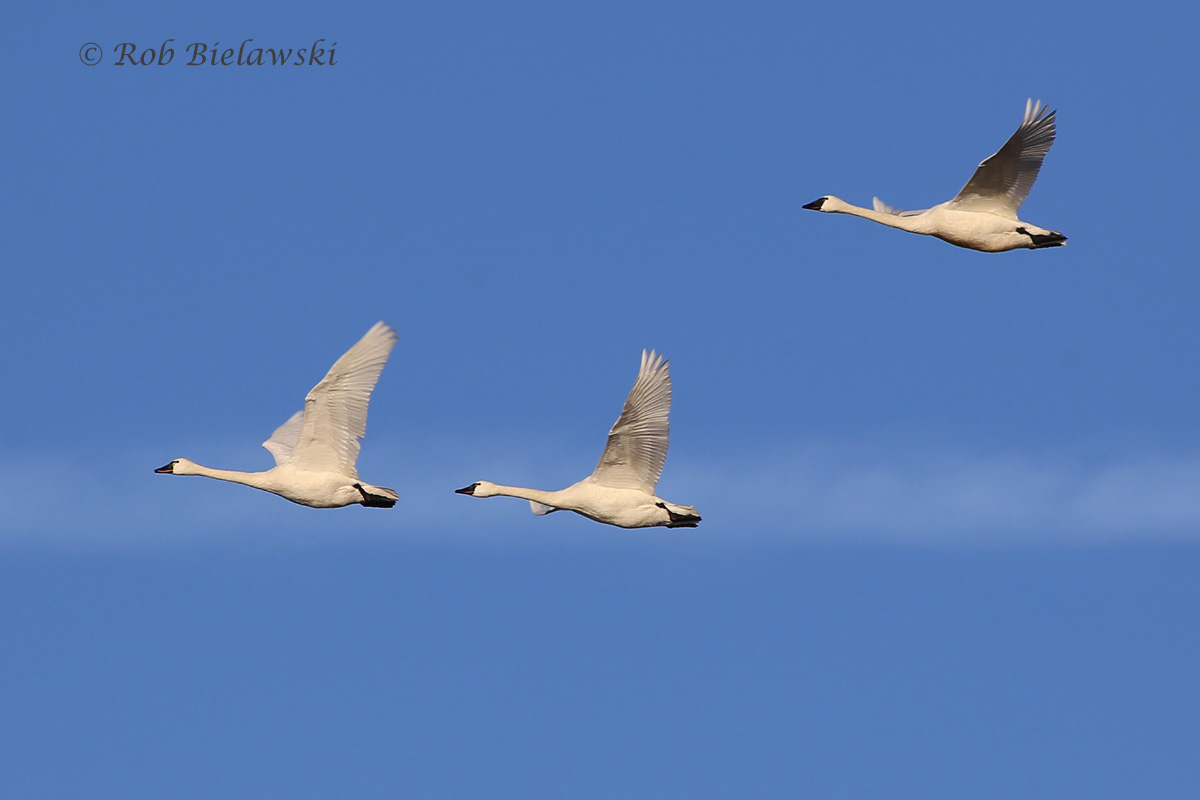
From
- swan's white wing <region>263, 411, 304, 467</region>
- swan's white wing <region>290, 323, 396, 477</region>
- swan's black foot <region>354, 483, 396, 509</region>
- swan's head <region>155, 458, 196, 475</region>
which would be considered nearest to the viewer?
swan's white wing <region>290, 323, 396, 477</region>

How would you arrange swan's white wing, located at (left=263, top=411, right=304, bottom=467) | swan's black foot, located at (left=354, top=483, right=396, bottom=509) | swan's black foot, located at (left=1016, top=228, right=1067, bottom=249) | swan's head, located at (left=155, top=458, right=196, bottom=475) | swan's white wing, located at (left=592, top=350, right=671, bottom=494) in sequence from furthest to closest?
1. swan's white wing, located at (left=263, top=411, right=304, bottom=467)
2. swan's head, located at (left=155, top=458, right=196, bottom=475)
3. swan's black foot, located at (left=1016, top=228, right=1067, bottom=249)
4. swan's black foot, located at (left=354, top=483, right=396, bottom=509)
5. swan's white wing, located at (left=592, top=350, right=671, bottom=494)

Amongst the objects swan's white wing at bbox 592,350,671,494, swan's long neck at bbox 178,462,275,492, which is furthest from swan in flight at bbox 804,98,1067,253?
swan's long neck at bbox 178,462,275,492

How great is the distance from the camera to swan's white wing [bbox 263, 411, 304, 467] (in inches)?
1981

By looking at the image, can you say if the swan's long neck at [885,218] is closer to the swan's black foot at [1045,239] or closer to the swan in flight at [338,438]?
the swan's black foot at [1045,239]

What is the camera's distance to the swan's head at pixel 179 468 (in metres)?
46.9

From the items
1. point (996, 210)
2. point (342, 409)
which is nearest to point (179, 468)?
point (342, 409)

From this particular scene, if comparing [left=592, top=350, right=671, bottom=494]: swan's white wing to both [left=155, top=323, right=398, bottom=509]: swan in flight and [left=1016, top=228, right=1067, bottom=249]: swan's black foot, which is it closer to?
[left=155, top=323, right=398, bottom=509]: swan in flight

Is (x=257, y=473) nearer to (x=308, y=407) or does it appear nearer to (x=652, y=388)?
(x=308, y=407)

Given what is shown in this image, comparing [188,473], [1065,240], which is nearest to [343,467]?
[188,473]

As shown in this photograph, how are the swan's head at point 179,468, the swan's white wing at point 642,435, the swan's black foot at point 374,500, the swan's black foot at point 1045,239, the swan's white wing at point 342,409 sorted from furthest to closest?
the swan's head at point 179,468, the swan's black foot at point 1045,239, the swan's black foot at point 374,500, the swan's white wing at point 342,409, the swan's white wing at point 642,435

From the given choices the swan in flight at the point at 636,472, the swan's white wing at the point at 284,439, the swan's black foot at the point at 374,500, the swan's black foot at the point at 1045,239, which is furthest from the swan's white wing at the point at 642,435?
the swan's white wing at the point at 284,439

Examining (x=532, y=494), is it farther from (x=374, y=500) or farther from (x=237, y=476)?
(x=237, y=476)

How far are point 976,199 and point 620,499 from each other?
10000 mm

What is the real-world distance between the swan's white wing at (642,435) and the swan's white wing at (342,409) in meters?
4.97
